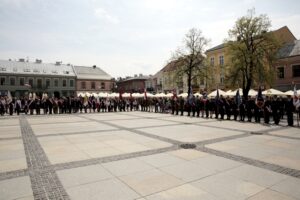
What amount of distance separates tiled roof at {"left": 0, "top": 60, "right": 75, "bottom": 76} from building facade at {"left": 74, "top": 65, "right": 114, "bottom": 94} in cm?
252

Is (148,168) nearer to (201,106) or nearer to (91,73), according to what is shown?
(201,106)

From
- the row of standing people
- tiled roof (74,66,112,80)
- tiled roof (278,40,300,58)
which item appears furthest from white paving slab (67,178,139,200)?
tiled roof (74,66,112,80)

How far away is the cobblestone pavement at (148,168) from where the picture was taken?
4484 millimetres

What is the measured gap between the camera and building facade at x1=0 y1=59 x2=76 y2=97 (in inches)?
2100

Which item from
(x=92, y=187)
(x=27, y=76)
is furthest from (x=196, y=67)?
(x=27, y=76)

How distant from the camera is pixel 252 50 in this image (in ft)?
93.3

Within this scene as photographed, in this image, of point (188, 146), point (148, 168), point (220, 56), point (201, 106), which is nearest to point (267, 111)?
point (201, 106)

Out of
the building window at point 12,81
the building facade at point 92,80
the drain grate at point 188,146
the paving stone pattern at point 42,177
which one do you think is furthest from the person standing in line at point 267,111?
the building window at point 12,81

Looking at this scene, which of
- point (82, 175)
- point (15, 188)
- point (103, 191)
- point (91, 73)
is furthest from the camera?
point (91, 73)

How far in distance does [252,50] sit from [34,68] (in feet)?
166

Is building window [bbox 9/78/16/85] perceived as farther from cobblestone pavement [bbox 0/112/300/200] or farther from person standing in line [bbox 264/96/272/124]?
person standing in line [bbox 264/96/272/124]

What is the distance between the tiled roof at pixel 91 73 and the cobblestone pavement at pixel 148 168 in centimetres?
5538

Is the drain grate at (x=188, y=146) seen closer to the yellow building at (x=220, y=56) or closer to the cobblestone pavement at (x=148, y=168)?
the cobblestone pavement at (x=148, y=168)

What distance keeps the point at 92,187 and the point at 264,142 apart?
283 inches
